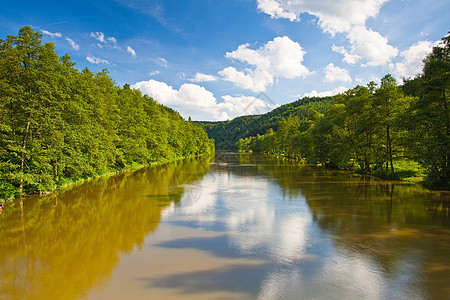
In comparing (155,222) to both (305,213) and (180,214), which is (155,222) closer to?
(180,214)

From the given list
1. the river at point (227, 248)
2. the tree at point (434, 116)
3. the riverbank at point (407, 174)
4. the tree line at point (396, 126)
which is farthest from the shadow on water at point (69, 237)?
the riverbank at point (407, 174)

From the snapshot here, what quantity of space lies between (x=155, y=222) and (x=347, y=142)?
29747 mm

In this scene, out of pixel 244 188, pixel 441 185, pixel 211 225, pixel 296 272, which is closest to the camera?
pixel 296 272

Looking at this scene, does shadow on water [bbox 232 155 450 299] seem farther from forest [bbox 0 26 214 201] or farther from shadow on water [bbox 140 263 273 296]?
forest [bbox 0 26 214 201]

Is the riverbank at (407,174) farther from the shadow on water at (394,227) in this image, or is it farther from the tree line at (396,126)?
the shadow on water at (394,227)

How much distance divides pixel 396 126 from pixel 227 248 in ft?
68.0

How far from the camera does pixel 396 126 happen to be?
23.0m

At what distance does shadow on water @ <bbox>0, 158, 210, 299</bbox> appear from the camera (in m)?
7.48

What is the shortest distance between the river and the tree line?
3.90 metres

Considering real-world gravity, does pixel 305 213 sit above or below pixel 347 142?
below

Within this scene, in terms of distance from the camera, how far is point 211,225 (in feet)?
42.6

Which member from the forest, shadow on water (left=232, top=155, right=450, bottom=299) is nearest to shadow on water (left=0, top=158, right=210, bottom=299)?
the forest

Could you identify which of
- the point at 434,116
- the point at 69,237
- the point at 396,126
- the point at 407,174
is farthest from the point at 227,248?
the point at 407,174

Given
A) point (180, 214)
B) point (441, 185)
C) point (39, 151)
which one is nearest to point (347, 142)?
point (441, 185)
